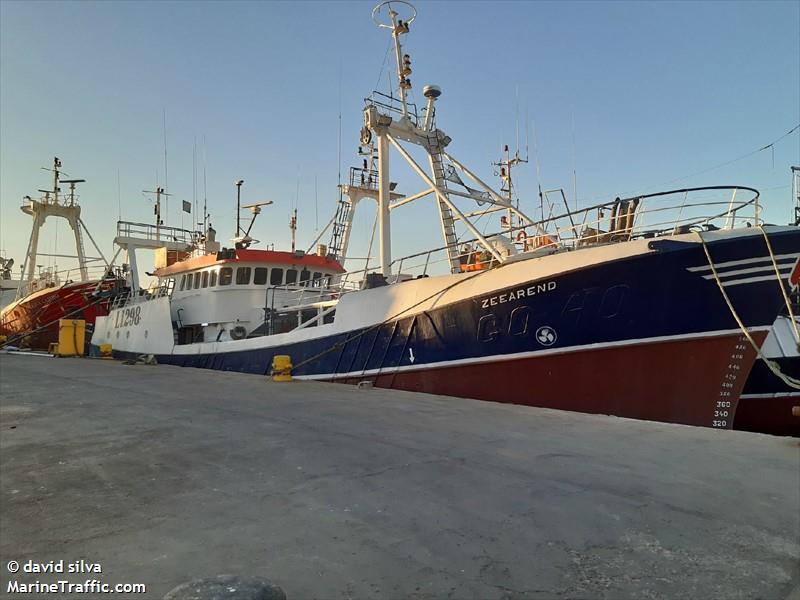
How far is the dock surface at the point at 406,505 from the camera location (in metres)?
2.22

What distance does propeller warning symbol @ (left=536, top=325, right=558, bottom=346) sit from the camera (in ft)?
23.8

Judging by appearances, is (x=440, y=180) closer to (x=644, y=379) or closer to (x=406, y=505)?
(x=644, y=379)

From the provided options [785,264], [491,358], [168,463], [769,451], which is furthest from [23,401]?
[785,264]

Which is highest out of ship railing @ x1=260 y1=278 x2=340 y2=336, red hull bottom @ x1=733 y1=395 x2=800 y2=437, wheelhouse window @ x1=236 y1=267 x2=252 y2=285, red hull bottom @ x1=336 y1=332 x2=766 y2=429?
wheelhouse window @ x1=236 y1=267 x2=252 y2=285

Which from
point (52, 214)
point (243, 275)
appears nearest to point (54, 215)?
point (52, 214)

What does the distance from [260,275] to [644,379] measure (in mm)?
10217

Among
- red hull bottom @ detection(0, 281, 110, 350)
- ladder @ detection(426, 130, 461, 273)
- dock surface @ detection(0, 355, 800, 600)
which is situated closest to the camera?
dock surface @ detection(0, 355, 800, 600)

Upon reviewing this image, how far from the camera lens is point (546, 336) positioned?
23.9 ft

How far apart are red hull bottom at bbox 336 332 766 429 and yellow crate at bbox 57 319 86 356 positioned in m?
18.6

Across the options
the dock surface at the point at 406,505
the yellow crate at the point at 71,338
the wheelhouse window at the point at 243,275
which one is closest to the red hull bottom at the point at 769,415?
the dock surface at the point at 406,505

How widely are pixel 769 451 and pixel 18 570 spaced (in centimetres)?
568

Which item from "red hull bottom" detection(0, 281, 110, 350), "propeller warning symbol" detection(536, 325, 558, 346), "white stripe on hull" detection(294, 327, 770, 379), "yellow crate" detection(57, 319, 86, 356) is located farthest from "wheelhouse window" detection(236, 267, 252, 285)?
"red hull bottom" detection(0, 281, 110, 350)

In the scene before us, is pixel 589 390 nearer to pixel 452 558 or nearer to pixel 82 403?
pixel 452 558

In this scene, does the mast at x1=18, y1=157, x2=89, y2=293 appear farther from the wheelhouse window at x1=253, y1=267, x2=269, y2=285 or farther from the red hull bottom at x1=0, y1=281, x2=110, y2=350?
the wheelhouse window at x1=253, y1=267, x2=269, y2=285
